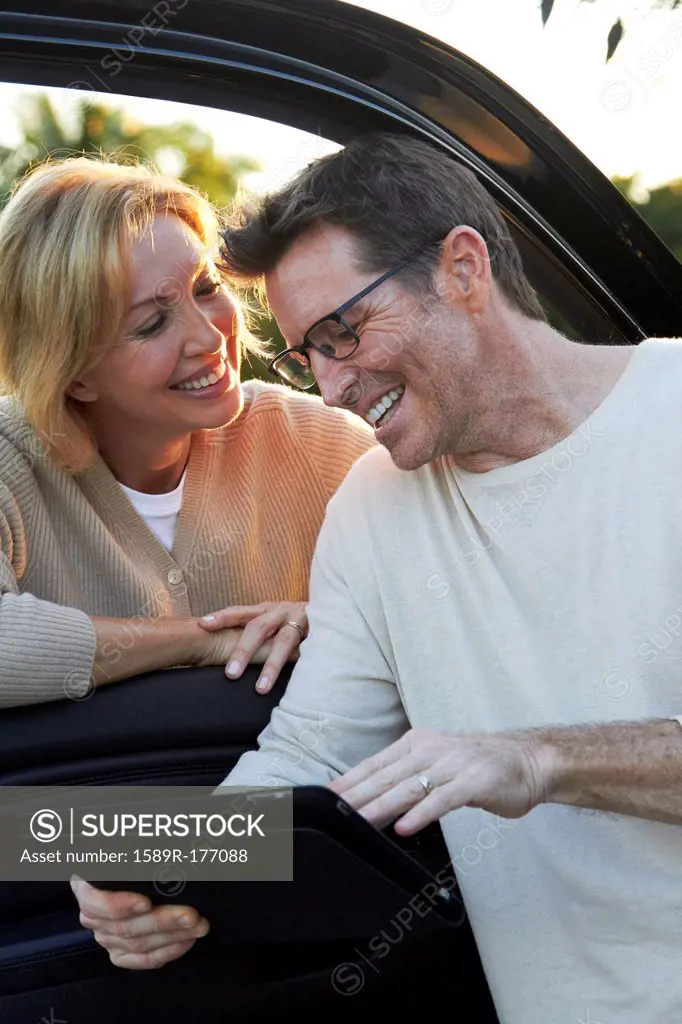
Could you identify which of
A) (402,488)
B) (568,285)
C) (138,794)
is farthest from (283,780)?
(568,285)

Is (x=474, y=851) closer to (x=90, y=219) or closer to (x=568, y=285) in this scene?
(x=568, y=285)

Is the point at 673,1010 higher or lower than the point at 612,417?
lower

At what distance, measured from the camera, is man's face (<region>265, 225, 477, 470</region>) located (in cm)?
181

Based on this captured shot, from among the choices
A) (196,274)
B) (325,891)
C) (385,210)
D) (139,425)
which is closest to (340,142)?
(385,210)

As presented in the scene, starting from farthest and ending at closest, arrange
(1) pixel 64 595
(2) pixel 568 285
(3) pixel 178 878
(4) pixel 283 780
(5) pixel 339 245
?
(1) pixel 64 595
(2) pixel 568 285
(5) pixel 339 245
(4) pixel 283 780
(3) pixel 178 878

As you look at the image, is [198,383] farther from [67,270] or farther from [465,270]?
[465,270]

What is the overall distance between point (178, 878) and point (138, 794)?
21cm

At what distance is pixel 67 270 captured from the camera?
235 centimetres

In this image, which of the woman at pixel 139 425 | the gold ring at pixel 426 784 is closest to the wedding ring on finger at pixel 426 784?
the gold ring at pixel 426 784

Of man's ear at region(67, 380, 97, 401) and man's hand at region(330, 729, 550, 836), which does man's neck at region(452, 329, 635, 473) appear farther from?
man's ear at region(67, 380, 97, 401)

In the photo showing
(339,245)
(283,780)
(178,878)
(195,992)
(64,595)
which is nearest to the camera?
(178,878)

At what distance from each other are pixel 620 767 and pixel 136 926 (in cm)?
61

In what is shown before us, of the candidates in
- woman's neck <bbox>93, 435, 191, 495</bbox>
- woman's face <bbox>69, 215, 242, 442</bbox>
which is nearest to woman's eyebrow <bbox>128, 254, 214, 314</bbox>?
woman's face <bbox>69, 215, 242, 442</bbox>

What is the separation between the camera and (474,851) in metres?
1.74
